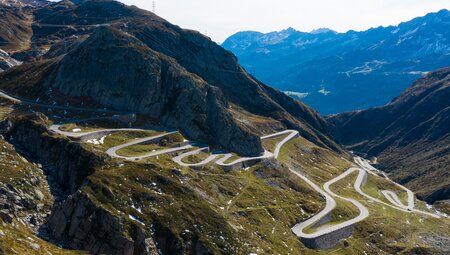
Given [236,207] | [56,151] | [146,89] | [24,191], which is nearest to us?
[24,191]

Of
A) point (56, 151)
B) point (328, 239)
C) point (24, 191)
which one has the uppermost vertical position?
point (56, 151)

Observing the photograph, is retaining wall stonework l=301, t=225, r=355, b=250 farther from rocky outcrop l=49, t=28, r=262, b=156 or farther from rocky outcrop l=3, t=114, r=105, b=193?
rocky outcrop l=3, t=114, r=105, b=193

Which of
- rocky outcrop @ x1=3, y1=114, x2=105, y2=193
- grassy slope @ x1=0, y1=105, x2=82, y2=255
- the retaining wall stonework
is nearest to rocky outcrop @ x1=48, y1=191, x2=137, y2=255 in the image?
grassy slope @ x1=0, y1=105, x2=82, y2=255

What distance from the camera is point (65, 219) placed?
82.7 meters

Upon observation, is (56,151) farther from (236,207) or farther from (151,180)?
(236,207)

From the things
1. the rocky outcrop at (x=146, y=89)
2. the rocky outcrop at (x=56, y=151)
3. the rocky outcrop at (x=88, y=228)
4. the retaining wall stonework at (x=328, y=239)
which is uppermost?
the rocky outcrop at (x=146, y=89)

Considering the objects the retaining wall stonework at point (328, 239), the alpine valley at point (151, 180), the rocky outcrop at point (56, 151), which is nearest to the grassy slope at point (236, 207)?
the alpine valley at point (151, 180)

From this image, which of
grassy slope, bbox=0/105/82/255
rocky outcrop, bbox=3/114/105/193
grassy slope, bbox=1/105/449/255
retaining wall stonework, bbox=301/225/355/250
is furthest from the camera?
retaining wall stonework, bbox=301/225/355/250

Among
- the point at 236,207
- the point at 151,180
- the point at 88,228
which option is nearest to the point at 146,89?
the point at 236,207

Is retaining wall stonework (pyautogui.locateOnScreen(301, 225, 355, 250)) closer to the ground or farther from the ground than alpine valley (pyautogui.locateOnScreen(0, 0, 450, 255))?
closer to the ground

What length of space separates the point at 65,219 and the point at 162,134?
227 feet

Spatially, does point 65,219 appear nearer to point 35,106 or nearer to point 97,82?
point 35,106

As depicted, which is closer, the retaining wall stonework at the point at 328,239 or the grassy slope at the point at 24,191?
the grassy slope at the point at 24,191

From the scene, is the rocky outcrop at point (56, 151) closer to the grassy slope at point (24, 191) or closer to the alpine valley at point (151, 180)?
the alpine valley at point (151, 180)
